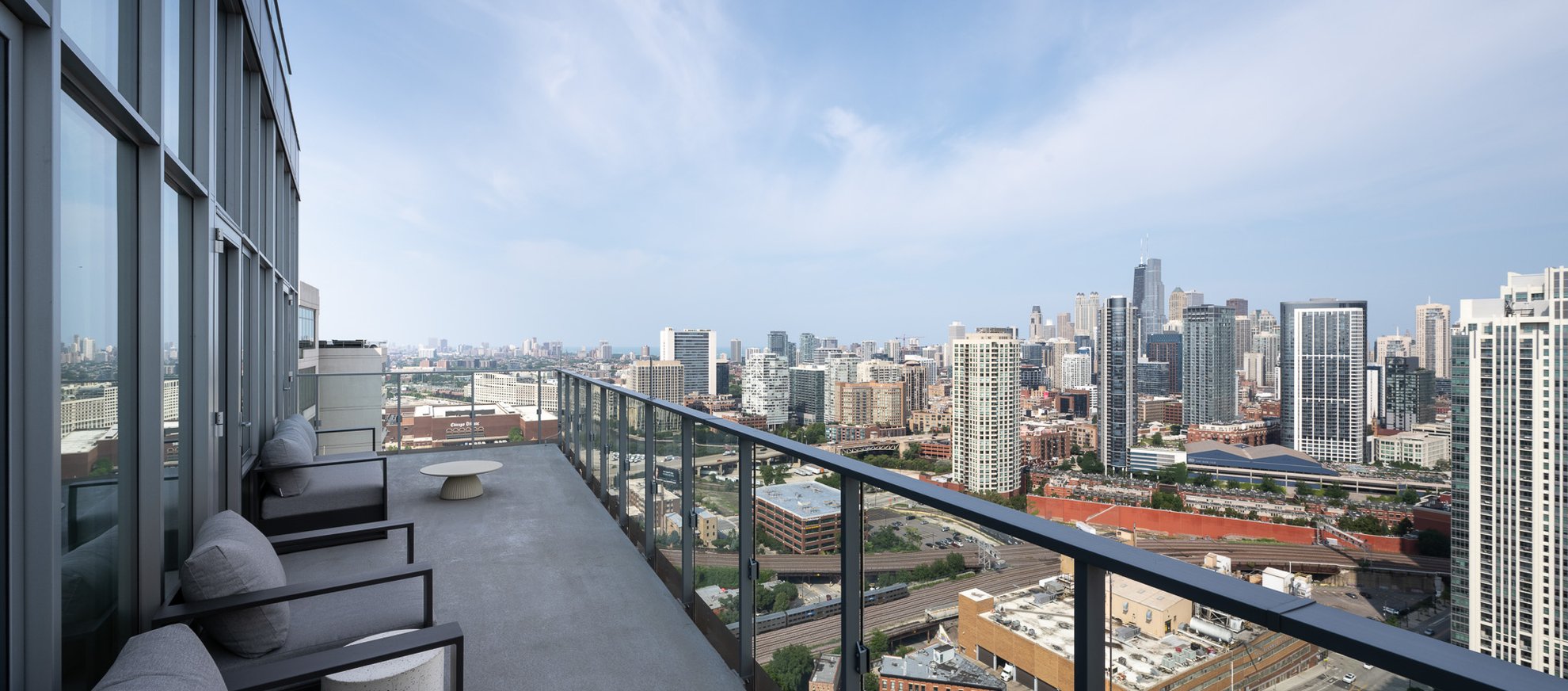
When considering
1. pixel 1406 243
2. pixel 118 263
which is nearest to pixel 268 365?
pixel 118 263

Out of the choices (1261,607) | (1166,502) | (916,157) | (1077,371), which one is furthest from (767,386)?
(916,157)

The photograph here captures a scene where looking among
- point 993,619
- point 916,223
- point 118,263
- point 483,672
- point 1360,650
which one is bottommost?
point 483,672

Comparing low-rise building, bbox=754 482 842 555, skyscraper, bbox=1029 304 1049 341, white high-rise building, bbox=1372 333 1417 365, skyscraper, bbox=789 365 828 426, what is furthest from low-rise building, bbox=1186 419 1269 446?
low-rise building, bbox=754 482 842 555

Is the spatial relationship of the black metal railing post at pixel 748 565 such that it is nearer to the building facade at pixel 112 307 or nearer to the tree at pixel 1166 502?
the building facade at pixel 112 307

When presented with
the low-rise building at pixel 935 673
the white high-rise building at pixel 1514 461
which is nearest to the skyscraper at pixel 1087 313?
the white high-rise building at pixel 1514 461

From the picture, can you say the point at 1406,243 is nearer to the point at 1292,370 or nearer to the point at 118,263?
the point at 1292,370

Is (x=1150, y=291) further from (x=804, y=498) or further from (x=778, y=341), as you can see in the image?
(x=804, y=498)
